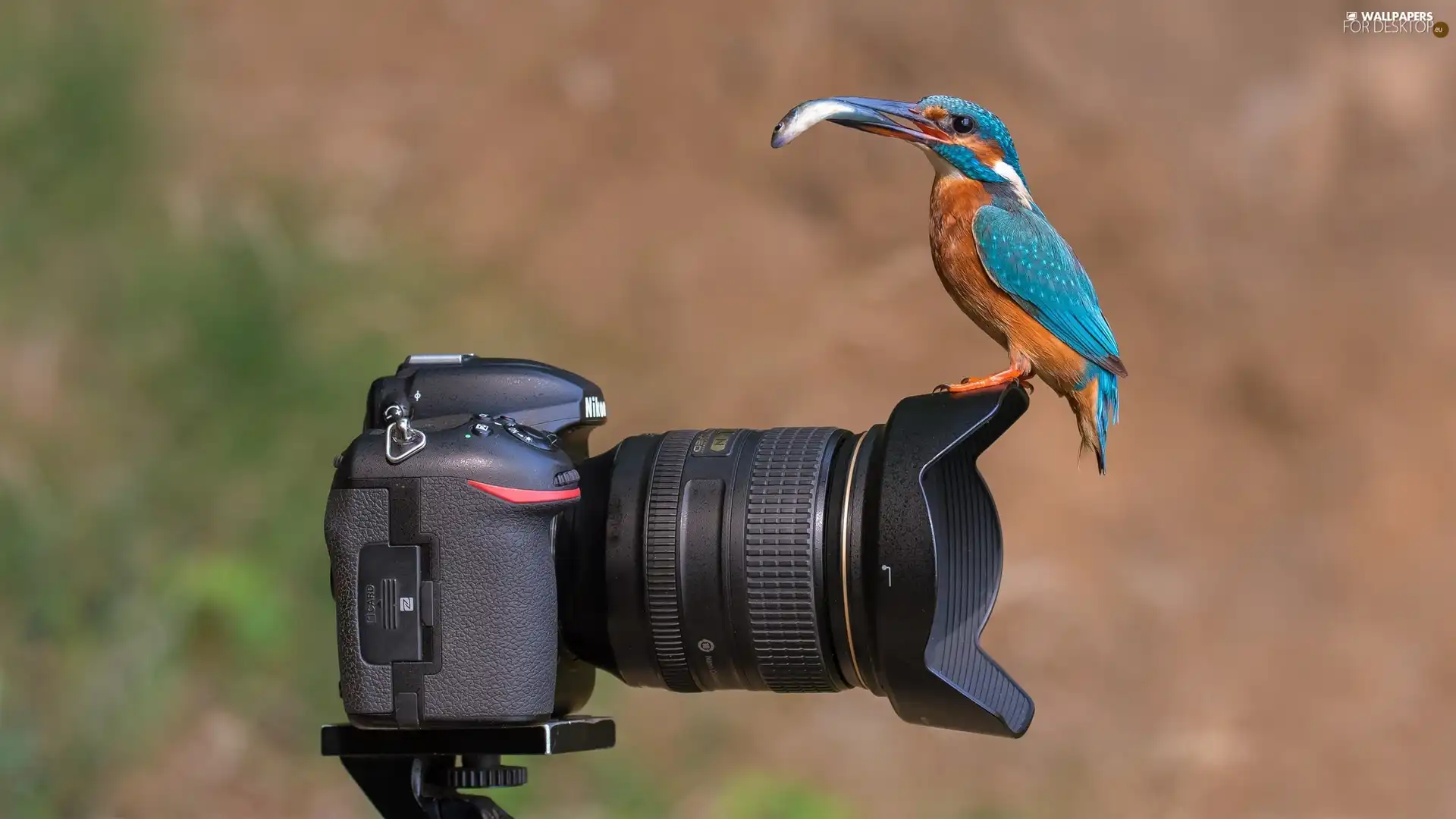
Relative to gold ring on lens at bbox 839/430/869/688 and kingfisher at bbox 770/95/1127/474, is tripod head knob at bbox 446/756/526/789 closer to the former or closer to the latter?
gold ring on lens at bbox 839/430/869/688

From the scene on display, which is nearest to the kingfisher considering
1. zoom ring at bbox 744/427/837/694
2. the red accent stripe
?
zoom ring at bbox 744/427/837/694

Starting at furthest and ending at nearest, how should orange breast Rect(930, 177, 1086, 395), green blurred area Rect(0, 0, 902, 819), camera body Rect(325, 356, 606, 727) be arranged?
green blurred area Rect(0, 0, 902, 819)
orange breast Rect(930, 177, 1086, 395)
camera body Rect(325, 356, 606, 727)

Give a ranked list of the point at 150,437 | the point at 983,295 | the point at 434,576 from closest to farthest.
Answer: the point at 434,576, the point at 983,295, the point at 150,437

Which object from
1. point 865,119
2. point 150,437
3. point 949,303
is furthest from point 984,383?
point 150,437

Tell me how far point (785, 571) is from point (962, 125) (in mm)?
325

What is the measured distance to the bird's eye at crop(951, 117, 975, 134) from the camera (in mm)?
1025

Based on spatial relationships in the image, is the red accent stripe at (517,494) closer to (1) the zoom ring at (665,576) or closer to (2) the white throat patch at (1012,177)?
(1) the zoom ring at (665,576)

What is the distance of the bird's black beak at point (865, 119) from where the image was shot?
0.96 meters

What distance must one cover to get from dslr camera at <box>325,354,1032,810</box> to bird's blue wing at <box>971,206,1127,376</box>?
0.26 ft

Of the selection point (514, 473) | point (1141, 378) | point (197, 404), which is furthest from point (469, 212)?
point (514, 473)

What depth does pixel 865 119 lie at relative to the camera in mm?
982

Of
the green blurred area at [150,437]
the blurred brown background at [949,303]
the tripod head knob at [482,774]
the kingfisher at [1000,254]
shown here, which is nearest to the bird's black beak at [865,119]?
the kingfisher at [1000,254]

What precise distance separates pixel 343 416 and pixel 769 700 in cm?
70

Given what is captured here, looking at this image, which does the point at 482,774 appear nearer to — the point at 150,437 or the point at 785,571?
the point at 785,571
